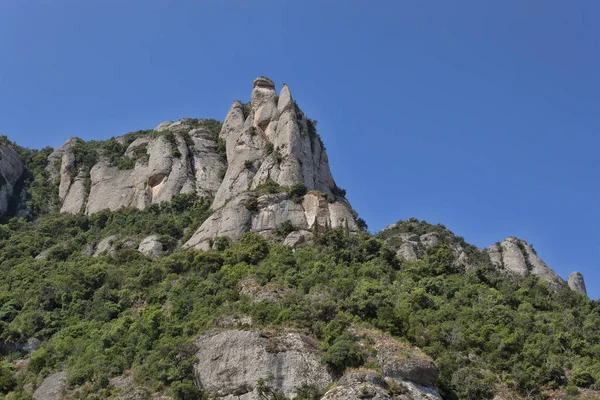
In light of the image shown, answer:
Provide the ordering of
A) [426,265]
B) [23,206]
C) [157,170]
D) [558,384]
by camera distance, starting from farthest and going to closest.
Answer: [23,206] < [157,170] < [426,265] < [558,384]

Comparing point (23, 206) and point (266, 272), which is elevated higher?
point (23, 206)

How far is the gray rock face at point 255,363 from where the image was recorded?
38.4m

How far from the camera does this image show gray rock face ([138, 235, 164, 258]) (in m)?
67.8

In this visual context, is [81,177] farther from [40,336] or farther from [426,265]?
[426,265]

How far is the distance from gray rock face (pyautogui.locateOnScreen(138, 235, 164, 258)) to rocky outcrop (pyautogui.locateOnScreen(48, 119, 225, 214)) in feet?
40.3

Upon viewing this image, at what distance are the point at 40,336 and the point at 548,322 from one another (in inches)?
1427

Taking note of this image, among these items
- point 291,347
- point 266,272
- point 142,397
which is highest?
point 266,272

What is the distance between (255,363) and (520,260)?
52.3 meters

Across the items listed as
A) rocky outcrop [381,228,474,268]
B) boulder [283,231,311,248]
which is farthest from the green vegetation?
rocky outcrop [381,228,474,268]

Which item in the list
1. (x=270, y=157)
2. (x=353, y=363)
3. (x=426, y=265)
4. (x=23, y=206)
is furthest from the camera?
(x=23, y=206)

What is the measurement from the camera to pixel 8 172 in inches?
3775

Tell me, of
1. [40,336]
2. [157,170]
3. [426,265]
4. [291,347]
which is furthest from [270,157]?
[291,347]

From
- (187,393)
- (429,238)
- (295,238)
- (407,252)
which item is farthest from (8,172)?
(187,393)

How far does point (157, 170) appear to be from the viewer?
3393 inches
